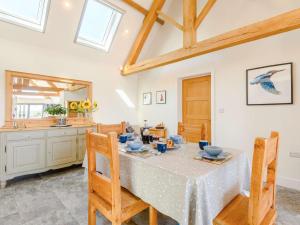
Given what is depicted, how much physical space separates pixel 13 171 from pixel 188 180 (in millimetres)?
2927

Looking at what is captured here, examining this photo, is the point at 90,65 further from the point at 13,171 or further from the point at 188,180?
the point at 188,180

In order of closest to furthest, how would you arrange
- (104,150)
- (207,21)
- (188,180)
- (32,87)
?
(188,180)
(104,150)
(32,87)
(207,21)

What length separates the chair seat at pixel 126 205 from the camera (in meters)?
1.27

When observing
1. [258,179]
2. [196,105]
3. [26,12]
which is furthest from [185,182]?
[26,12]

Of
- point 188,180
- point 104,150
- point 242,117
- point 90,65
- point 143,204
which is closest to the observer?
point 188,180

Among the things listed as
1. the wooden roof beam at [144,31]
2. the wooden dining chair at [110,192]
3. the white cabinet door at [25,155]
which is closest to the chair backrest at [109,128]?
the wooden dining chair at [110,192]

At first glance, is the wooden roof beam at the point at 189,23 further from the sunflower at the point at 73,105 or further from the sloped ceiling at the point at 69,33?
the sunflower at the point at 73,105

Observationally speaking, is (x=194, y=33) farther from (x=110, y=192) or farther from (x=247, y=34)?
(x=110, y=192)

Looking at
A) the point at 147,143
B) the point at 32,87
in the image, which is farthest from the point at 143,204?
the point at 32,87

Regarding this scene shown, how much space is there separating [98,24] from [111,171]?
3.66m

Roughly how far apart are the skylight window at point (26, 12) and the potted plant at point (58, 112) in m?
1.45

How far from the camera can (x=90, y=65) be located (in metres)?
4.03

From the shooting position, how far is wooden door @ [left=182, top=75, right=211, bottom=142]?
3668 millimetres

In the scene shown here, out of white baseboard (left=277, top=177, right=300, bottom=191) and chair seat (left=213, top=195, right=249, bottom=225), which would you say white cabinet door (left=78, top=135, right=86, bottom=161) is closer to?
chair seat (left=213, top=195, right=249, bottom=225)
